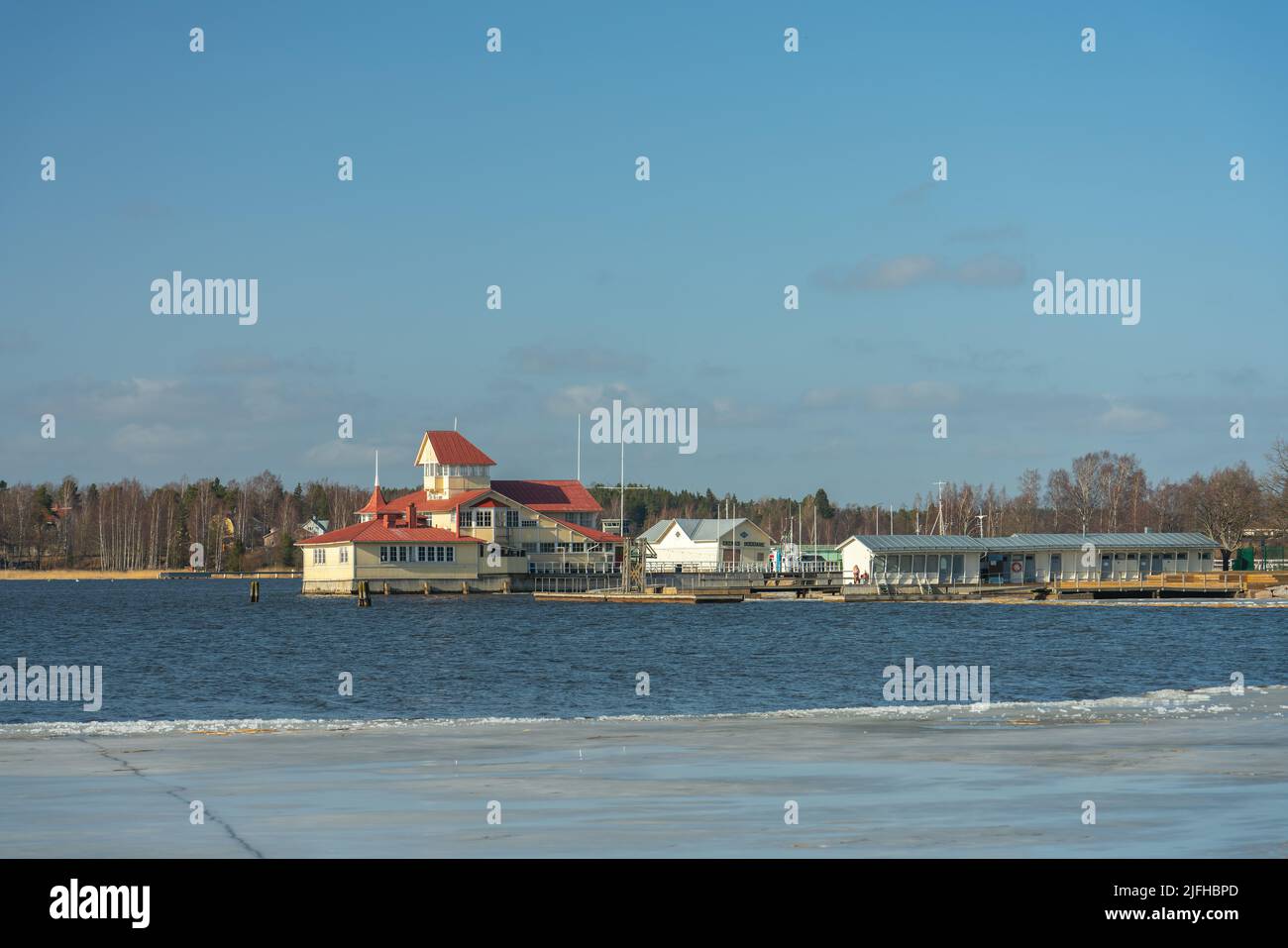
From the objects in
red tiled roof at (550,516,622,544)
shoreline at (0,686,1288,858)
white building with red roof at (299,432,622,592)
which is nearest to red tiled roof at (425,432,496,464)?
white building with red roof at (299,432,622,592)

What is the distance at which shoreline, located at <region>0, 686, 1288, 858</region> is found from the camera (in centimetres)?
1252

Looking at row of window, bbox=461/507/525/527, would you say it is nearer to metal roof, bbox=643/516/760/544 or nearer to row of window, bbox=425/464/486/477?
row of window, bbox=425/464/486/477

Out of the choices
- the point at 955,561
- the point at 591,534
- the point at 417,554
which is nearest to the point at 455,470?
the point at 591,534

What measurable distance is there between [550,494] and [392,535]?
2524cm

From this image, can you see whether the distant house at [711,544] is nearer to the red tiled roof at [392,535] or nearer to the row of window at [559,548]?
the row of window at [559,548]

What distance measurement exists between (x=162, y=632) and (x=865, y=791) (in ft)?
236

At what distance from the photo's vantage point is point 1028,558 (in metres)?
135

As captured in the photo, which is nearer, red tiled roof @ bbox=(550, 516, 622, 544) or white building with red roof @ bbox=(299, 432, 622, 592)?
white building with red roof @ bbox=(299, 432, 622, 592)

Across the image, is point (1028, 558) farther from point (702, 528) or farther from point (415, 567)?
point (415, 567)

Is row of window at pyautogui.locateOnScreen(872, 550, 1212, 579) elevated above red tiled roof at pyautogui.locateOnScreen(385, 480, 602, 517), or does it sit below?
below

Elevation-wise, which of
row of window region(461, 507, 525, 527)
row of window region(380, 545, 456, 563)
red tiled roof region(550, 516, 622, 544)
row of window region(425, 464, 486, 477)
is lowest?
row of window region(380, 545, 456, 563)

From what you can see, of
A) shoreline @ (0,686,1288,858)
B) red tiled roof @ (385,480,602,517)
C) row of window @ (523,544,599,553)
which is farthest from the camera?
red tiled roof @ (385,480,602,517)

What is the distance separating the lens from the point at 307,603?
129 meters

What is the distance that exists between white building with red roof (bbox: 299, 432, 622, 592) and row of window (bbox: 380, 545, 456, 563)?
91 millimetres
